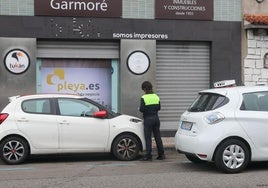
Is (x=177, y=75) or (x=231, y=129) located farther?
(x=177, y=75)

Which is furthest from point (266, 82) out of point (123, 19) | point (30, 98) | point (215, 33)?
point (30, 98)

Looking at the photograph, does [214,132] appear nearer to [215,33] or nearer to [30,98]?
[30,98]

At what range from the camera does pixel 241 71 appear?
1619 centimetres

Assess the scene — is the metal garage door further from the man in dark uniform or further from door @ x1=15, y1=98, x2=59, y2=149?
door @ x1=15, y1=98, x2=59, y2=149

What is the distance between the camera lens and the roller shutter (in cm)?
1514

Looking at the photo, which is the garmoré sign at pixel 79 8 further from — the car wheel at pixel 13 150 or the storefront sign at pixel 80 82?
the car wheel at pixel 13 150

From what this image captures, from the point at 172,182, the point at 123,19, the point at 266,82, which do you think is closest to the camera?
the point at 172,182

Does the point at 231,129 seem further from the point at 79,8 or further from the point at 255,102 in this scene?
the point at 79,8

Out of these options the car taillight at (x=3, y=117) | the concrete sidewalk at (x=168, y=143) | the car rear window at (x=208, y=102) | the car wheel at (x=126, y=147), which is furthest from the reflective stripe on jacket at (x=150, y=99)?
the car taillight at (x=3, y=117)

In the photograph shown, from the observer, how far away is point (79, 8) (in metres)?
15.0

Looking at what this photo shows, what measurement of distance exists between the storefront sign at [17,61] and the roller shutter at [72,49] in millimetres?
469

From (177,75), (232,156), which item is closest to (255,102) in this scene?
(232,156)

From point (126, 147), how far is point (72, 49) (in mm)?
4970

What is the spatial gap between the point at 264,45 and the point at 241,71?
110 centimetres
